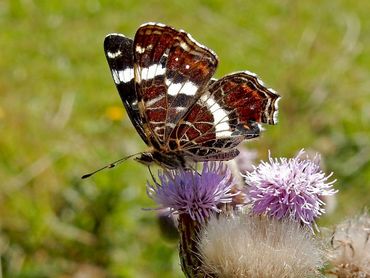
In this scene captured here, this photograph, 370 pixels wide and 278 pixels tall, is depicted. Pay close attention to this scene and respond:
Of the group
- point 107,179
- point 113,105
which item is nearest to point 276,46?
point 113,105

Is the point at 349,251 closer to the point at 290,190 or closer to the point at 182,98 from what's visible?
the point at 290,190

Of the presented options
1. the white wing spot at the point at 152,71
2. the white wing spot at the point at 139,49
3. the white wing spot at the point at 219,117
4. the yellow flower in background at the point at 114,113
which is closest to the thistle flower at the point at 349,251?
the white wing spot at the point at 219,117

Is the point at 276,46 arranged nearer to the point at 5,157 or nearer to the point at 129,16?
the point at 129,16

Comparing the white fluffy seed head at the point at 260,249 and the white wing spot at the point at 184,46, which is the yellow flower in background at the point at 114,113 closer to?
the white wing spot at the point at 184,46

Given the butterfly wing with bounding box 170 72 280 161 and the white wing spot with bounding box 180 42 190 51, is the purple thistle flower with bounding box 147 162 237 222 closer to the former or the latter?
the butterfly wing with bounding box 170 72 280 161

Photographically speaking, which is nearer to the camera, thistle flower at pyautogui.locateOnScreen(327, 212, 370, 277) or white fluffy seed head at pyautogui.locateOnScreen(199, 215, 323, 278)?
white fluffy seed head at pyautogui.locateOnScreen(199, 215, 323, 278)

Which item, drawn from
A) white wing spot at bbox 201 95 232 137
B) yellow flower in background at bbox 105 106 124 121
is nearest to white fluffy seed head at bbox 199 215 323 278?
white wing spot at bbox 201 95 232 137
